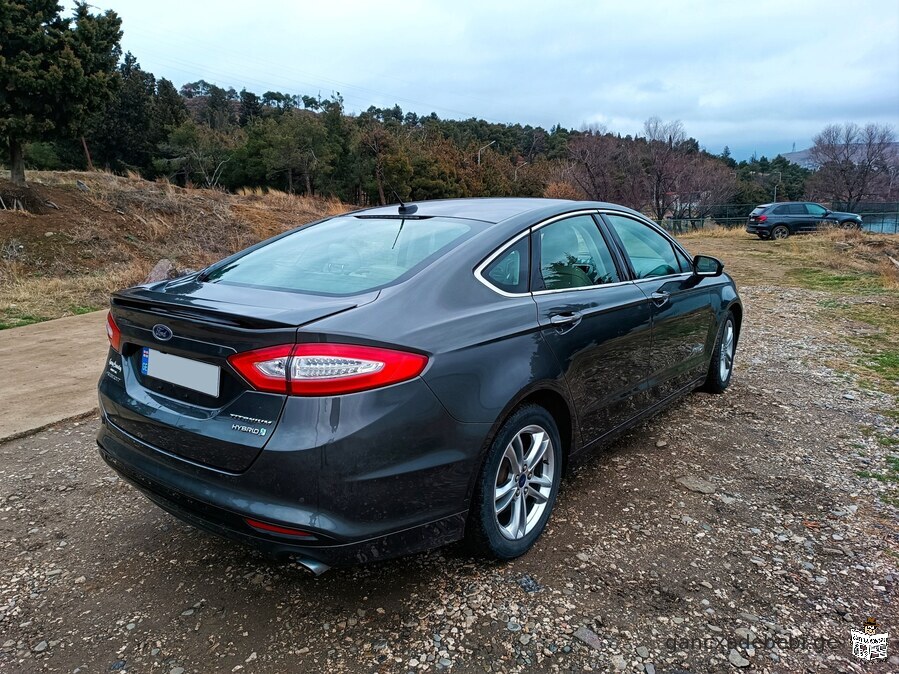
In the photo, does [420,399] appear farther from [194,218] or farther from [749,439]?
[194,218]

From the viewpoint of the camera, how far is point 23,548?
2756 mm

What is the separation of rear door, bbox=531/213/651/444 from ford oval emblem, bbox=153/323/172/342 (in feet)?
4.81

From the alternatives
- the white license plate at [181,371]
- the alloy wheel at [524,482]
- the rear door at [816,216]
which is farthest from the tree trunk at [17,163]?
the rear door at [816,216]

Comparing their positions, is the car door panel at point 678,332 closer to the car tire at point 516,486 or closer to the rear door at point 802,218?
the car tire at point 516,486

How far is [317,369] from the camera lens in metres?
1.90

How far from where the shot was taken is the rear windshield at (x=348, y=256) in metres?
2.41

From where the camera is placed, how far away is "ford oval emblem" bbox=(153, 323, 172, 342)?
2.17 meters

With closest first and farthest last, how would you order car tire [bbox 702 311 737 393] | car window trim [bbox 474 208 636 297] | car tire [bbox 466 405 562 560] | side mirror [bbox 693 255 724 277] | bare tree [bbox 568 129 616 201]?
car tire [bbox 466 405 562 560], car window trim [bbox 474 208 636 297], side mirror [bbox 693 255 724 277], car tire [bbox 702 311 737 393], bare tree [bbox 568 129 616 201]

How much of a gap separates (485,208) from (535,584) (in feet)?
5.96

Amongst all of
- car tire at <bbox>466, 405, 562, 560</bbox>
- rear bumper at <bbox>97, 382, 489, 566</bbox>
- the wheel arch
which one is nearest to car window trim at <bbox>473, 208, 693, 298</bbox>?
the wheel arch

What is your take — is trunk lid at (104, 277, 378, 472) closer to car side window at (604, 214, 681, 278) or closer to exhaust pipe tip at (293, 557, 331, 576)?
exhaust pipe tip at (293, 557, 331, 576)

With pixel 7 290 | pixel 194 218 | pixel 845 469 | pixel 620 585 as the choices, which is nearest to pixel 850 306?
pixel 845 469

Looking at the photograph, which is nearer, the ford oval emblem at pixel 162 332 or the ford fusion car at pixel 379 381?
the ford fusion car at pixel 379 381

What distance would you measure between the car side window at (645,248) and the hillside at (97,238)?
792cm
